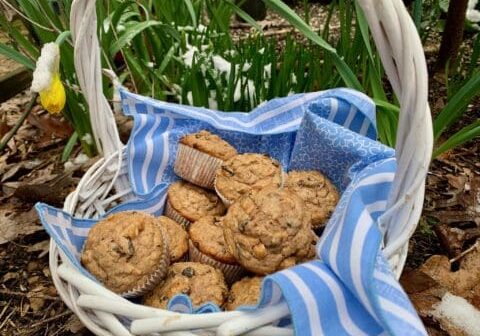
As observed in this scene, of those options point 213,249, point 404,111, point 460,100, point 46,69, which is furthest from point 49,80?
point 460,100

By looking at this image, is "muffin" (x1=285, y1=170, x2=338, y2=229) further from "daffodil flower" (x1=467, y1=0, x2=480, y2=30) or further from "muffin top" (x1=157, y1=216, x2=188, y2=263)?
"daffodil flower" (x1=467, y1=0, x2=480, y2=30)

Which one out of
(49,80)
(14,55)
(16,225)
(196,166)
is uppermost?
(49,80)

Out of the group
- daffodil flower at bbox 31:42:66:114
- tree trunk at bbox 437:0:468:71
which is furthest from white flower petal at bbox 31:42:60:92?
tree trunk at bbox 437:0:468:71

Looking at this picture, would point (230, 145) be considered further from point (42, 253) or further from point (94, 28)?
point (42, 253)

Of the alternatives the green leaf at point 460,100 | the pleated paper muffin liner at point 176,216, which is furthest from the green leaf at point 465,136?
the pleated paper muffin liner at point 176,216

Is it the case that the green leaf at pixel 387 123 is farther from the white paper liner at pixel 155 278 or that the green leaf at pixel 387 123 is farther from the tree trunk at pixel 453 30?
the white paper liner at pixel 155 278

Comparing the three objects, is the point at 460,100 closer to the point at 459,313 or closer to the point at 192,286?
the point at 459,313

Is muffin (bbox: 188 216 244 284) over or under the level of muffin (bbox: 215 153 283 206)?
under

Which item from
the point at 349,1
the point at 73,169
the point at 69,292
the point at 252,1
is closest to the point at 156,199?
the point at 69,292
